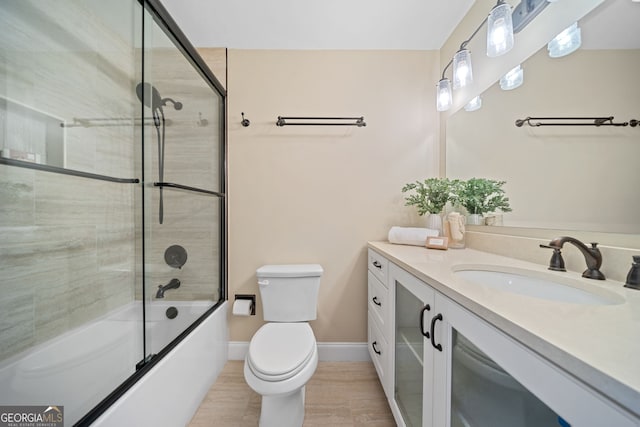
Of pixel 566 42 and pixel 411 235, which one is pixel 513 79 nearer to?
pixel 566 42

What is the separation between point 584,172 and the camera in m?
0.89

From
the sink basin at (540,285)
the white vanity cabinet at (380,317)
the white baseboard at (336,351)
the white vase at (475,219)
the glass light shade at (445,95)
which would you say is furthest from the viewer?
the white baseboard at (336,351)

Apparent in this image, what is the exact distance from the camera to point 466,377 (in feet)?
2.37

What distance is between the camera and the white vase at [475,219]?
1.47m

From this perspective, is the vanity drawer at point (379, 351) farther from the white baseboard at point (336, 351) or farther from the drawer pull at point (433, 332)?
the drawer pull at point (433, 332)

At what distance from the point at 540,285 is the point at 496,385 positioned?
0.49m

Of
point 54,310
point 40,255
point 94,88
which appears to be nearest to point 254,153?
point 94,88

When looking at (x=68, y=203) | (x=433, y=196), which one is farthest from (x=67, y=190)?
(x=433, y=196)

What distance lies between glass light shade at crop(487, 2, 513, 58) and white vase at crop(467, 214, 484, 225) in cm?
86

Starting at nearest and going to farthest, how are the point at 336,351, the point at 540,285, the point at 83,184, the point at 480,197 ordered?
the point at 540,285 → the point at 83,184 → the point at 480,197 → the point at 336,351

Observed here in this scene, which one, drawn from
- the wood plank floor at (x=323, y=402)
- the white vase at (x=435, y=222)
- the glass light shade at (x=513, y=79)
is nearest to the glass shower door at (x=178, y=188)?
the wood plank floor at (x=323, y=402)

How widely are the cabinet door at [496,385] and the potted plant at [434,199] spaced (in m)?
1.01

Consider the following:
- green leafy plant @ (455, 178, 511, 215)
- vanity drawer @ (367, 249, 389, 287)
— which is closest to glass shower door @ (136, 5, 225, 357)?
vanity drawer @ (367, 249, 389, 287)

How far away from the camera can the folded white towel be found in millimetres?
1569
